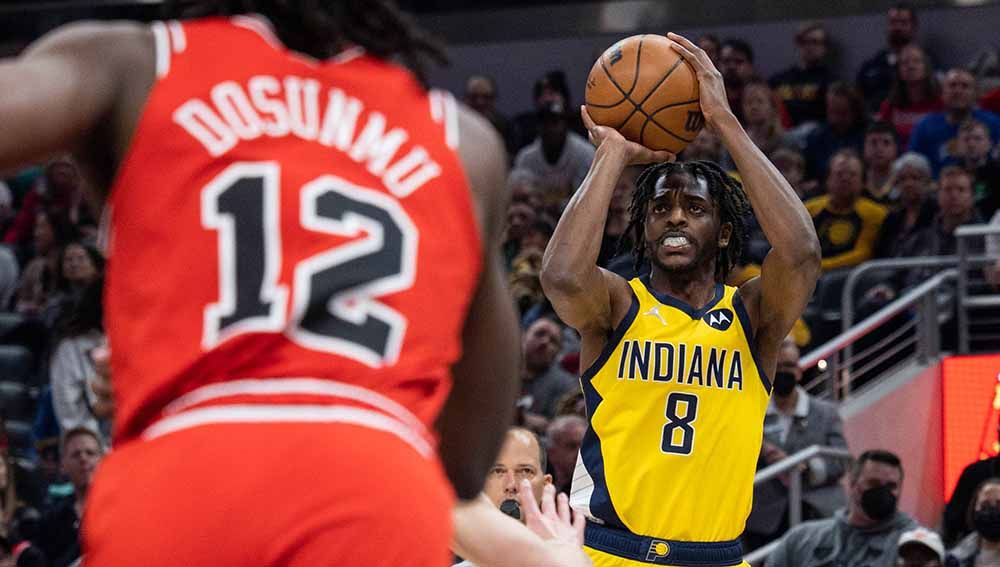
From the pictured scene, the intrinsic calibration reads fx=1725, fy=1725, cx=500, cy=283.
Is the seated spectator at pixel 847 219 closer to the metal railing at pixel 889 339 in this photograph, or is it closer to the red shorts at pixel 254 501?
the metal railing at pixel 889 339

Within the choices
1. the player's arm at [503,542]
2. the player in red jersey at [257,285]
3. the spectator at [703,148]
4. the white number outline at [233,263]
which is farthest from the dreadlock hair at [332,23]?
the spectator at [703,148]

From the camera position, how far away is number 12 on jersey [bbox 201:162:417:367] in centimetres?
200

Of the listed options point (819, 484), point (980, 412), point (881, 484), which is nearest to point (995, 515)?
point (881, 484)

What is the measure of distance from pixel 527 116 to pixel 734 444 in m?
8.61

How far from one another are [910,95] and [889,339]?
2.70 meters

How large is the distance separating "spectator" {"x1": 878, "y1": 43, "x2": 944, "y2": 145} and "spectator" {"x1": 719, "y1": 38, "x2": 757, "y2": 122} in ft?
3.40

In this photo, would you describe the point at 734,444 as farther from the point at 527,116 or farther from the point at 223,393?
the point at 527,116

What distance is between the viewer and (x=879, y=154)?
36.2ft

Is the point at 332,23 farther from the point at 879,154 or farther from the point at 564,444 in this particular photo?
the point at 879,154

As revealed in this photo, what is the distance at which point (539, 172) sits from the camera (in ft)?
40.3

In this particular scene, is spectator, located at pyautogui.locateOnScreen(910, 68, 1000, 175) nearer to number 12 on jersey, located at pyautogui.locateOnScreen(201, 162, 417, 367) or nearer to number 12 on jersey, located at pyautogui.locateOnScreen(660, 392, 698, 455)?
number 12 on jersey, located at pyautogui.locateOnScreen(660, 392, 698, 455)

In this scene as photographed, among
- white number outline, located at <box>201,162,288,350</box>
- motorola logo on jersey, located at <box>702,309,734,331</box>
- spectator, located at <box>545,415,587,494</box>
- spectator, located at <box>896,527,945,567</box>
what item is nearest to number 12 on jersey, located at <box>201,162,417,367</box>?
white number outline, located at <box>201,162,288,350</box>

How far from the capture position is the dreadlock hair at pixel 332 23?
2.17 meters

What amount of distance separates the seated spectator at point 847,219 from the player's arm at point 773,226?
5589 mm
